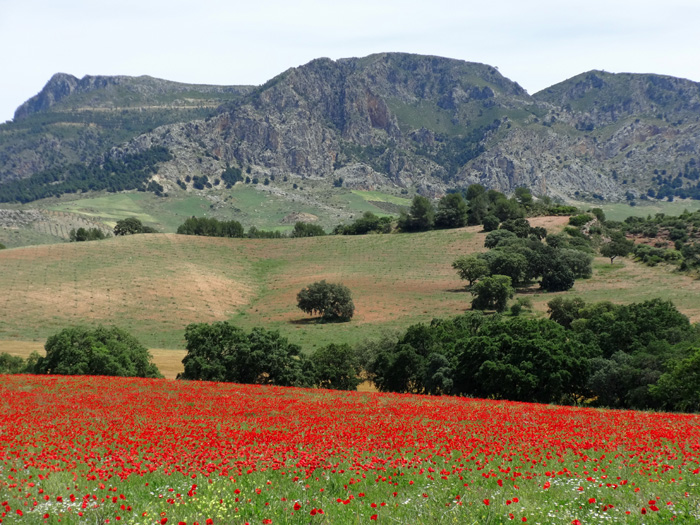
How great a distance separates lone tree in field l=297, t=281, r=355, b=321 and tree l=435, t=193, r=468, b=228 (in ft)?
238

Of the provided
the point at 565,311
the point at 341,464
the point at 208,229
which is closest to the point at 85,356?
the point at 341,464

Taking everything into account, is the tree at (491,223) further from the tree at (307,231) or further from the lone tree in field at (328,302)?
the lone tree in field at (328,302)

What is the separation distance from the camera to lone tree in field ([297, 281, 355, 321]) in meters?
105

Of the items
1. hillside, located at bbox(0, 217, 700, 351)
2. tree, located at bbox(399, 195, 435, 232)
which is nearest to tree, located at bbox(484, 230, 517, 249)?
hillside, located at bbox(0, 217, 700, 351)

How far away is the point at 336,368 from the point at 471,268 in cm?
7107

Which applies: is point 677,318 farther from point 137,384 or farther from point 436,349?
point 137,384

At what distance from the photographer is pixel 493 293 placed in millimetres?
101375

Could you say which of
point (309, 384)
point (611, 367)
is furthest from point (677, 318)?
point (309, 384)

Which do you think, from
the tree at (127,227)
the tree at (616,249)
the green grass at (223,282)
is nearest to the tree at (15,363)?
the green grass at (223,282)

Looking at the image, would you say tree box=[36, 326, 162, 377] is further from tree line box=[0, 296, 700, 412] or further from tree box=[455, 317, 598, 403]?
tree box=[455, 317, 598, 403]

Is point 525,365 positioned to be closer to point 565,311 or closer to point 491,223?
A: point 565,311

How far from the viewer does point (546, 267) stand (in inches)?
4528

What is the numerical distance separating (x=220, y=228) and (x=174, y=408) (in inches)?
6439

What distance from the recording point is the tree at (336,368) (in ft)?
167
